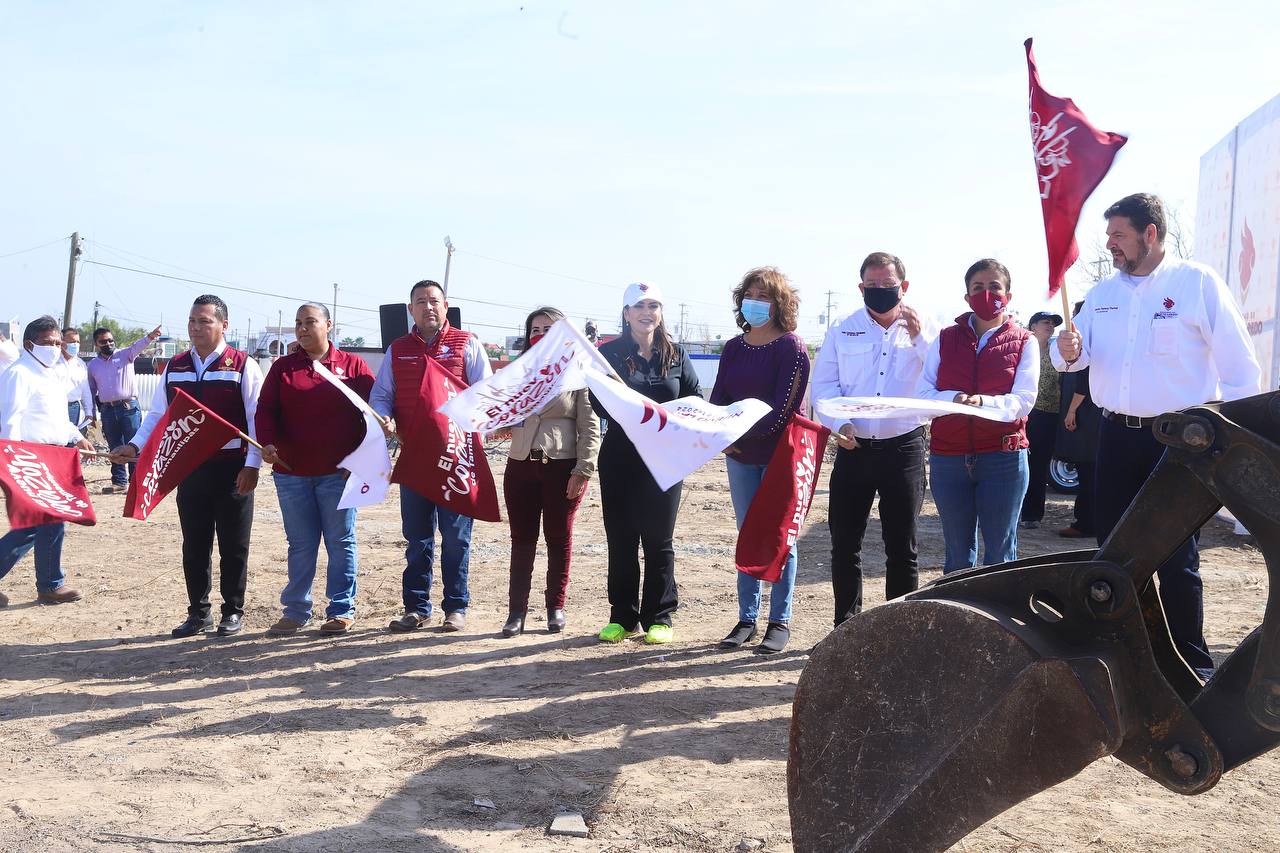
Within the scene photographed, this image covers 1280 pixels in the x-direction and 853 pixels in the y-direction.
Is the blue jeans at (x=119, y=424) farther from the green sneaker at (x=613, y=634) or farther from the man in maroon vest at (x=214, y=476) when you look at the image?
the green sneaker at (x=613, y=634)

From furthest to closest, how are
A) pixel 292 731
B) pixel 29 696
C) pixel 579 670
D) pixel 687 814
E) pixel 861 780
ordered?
pixel 579 670 → pixel 29 696 → pixel 292 731 → pixel 687 814 → pixel 861 780

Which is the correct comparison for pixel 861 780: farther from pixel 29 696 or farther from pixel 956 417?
pixel 29 696

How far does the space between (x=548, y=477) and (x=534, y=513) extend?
256 millimetres

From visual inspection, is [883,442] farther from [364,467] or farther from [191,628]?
[191,628]

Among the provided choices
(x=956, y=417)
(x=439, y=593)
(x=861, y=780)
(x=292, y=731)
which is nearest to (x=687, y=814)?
(x=861, y=780)

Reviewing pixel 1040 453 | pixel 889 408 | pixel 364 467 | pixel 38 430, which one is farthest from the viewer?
pixel 1040 453

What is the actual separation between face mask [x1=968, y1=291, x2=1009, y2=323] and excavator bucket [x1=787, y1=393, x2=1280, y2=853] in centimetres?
335

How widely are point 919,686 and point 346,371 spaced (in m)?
5.25

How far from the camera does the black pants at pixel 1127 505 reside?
479cm

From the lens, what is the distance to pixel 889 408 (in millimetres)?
4680

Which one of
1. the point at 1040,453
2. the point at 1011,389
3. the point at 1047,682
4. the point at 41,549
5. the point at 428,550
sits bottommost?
the point at 41,549

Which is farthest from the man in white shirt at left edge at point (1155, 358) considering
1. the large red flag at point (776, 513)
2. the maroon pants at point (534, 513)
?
the maroon pants at point (534, 513)

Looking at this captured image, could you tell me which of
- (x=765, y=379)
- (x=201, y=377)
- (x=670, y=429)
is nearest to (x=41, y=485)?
(x=201, y=377)

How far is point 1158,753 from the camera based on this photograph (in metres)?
2.26
